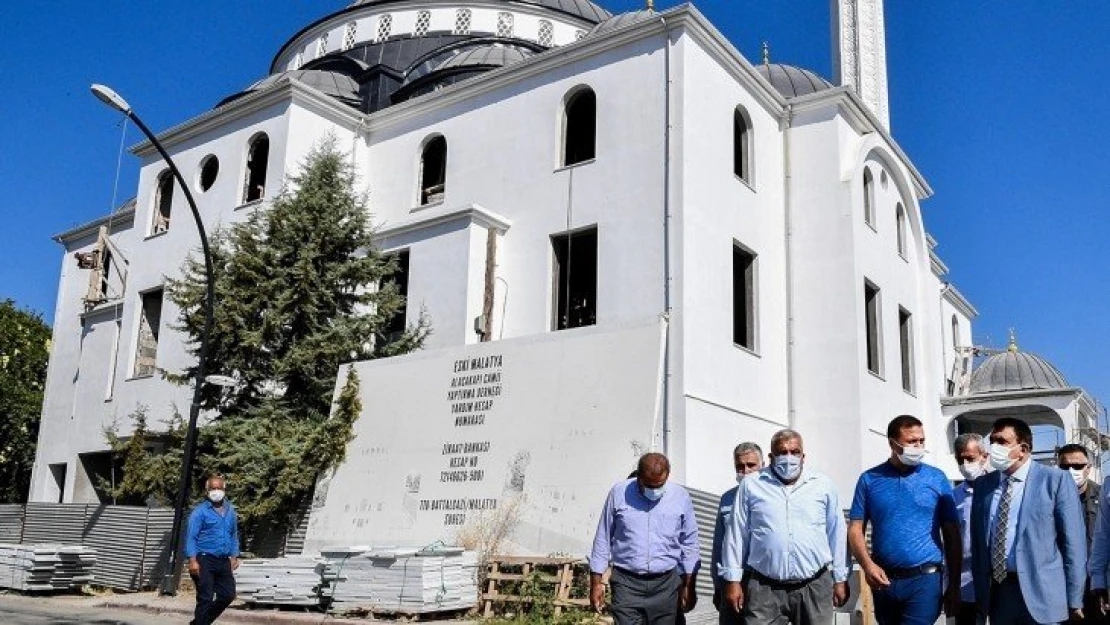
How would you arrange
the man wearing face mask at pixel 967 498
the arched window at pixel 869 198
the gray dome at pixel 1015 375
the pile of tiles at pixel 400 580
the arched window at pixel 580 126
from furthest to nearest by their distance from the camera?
1. the gray dome at pixel 1015 375
2. the arched window at pixel 869 198
3. the arched window at pixel 580 126
4. the pile of tiles at pixel 400 580
5. the man wearing face mask at pixel 967 498

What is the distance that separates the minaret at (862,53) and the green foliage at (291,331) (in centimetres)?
1388

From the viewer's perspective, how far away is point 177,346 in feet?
70.6

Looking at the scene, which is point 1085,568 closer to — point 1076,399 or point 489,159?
point 489,159

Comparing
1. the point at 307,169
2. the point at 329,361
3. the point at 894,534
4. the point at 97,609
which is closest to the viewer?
the point at 894,534

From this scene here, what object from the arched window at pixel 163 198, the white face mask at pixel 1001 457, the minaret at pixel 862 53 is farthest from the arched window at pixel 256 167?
the white face mask at pixel 1001 457

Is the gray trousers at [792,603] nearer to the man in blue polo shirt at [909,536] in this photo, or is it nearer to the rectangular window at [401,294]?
the man in blue polo shirt at [909,536]

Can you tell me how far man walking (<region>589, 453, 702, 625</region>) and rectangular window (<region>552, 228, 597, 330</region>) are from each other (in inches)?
423

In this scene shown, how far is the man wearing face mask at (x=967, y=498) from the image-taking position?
21.1ft

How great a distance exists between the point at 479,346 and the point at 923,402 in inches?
422

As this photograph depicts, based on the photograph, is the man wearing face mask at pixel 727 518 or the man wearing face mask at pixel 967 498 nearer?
the man wearing face mask at pixel 727 518

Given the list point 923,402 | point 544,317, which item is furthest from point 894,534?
point 923,402

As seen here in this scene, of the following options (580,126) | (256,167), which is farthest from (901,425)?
(256,167)

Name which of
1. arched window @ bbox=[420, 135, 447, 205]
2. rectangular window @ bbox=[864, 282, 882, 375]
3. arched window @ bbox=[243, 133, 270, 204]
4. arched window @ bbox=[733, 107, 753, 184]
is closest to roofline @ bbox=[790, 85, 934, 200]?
arched window @ bbox=[733, 107, 753, 184]

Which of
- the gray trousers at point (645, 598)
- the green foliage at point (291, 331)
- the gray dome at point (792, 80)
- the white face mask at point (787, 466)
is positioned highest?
the gray dome at point (792, 80)
